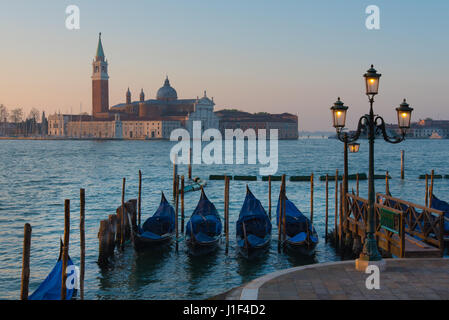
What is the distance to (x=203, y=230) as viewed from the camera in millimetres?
10820

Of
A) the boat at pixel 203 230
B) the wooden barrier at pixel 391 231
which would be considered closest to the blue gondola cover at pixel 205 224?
the boat at pixel 203 230

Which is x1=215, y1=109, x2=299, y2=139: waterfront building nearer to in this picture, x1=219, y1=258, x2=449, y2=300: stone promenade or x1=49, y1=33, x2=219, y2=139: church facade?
x1=49, y1=33, x2=219, y2=139: church facade

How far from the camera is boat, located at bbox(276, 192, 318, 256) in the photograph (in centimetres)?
976

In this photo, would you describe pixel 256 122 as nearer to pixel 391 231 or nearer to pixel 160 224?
pixel 160 224

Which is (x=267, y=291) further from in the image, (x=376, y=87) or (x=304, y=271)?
(x=376, y=87)

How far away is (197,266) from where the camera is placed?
30.5 feet

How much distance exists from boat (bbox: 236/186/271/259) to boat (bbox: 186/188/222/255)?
0.54 metres

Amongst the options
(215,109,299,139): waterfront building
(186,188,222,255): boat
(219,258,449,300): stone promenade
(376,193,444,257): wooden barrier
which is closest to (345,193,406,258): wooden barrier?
(376,193,444,257): wooden barrier

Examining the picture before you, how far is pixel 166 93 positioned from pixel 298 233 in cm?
8930

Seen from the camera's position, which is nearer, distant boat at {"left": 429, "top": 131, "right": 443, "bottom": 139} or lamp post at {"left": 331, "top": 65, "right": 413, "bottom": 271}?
lamp post at {"left": 331, "top": 65, "right": 413, "bottom": 271}

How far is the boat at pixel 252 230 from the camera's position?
9.66 m
